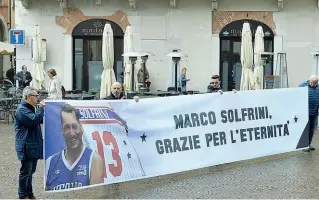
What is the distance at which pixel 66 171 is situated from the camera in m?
8.24

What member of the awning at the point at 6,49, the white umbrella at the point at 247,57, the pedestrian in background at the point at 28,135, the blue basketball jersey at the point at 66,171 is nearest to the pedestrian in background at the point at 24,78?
the awning at the point at 6,49

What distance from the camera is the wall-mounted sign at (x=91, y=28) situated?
2542 cm

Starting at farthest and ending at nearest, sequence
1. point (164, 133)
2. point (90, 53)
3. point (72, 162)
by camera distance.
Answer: point (90, 53) → point (164, 133) → point (72, 162)

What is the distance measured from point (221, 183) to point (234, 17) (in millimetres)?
16083

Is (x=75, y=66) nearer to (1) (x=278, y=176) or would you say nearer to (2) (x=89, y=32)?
(2) (x=89, y=32)

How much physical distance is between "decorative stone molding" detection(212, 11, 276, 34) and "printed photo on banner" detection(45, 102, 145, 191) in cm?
1637

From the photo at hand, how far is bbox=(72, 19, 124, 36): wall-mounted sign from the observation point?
1001 inches

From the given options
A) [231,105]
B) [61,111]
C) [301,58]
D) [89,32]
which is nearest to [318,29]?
[301,58]

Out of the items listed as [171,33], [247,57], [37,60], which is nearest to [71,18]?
[37,60]

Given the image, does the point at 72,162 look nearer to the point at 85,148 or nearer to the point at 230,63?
the point at 85,148

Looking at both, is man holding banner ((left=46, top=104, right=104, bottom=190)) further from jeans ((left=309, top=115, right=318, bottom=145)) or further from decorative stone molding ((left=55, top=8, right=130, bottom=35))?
decorative stone molding ((left=55, top=8, right=130, bottom=35))

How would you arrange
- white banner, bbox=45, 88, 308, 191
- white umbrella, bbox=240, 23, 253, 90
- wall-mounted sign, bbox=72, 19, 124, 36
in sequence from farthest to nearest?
1. wall-mounted sign, bbox=72, 19, 124, 36
2. white umbrella, bbox=240, 23, 253, 90
3. white banner, bbox=45, 88, 308, 191

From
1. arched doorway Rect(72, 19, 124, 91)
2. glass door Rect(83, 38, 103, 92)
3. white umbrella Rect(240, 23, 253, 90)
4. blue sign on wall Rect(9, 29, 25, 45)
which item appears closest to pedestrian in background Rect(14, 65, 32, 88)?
blue sign on wall Rect(9, 29, 25, 45)

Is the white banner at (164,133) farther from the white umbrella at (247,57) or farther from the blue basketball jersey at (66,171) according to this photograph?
the white umbrella at (247,57)
